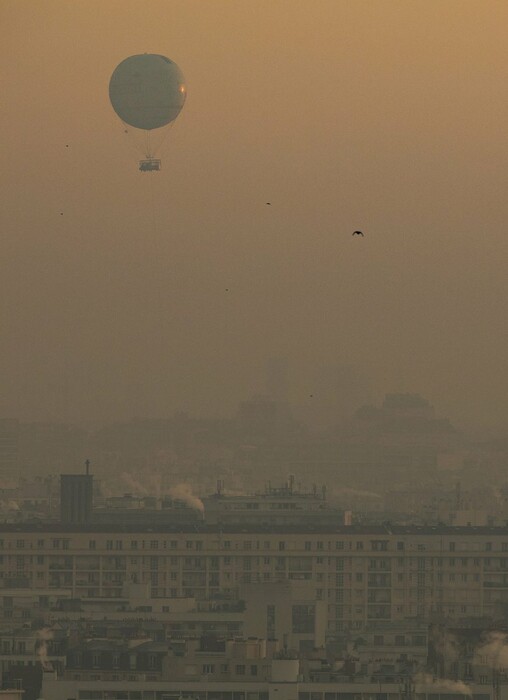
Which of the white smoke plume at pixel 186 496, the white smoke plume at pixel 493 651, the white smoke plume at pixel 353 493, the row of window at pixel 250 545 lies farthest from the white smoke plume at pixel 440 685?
the white smoke plume at pixel 353 493

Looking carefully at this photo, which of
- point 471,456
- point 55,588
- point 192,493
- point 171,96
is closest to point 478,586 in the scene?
point 55,588

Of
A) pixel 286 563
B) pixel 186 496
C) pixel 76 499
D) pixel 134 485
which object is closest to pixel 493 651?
pixel 286 563

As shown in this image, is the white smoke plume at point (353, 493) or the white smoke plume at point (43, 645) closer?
the white smoke plume at point (43, 645)

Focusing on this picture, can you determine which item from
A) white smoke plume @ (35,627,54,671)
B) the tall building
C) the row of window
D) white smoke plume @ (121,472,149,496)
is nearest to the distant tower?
the tall building

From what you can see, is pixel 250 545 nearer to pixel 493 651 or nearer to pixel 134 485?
pixel 493 651

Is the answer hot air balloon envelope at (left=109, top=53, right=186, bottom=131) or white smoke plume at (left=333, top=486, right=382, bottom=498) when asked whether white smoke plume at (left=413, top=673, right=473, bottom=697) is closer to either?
hot air balloon envelope at (left=109, top=53, right=186, bottom=131)

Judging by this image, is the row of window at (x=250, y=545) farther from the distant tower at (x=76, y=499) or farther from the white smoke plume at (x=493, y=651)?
the white smoke plume at (x=493, y=651)
